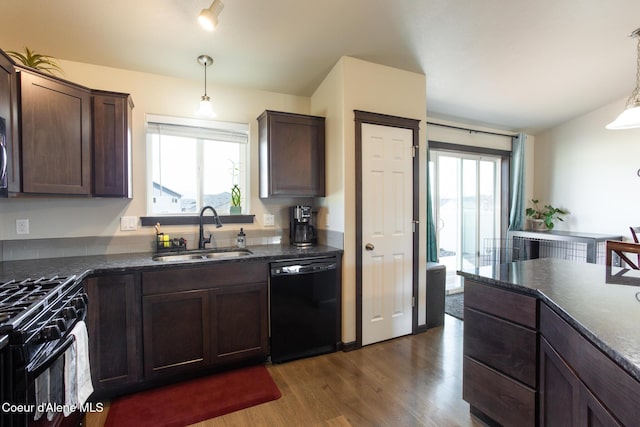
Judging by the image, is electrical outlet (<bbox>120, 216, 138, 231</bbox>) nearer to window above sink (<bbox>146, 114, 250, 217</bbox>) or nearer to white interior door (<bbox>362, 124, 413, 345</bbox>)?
window above sink (<bbox>146, 114, 250, 217</bbox>)

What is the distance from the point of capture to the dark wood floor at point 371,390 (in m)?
1.86

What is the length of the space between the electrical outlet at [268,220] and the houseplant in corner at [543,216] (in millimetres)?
4032

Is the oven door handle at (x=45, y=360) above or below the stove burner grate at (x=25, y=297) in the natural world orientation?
below

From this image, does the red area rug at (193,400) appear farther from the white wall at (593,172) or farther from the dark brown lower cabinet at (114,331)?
the white wall at (593,172)

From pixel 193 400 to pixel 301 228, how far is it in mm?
1626

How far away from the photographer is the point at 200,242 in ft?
9.18

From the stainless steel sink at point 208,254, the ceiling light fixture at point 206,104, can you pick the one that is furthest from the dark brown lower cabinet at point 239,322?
the ceiling light fixture at point 206,104

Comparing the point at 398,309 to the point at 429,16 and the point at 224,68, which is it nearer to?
the point at 429,16

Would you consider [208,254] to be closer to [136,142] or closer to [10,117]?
[136,142]

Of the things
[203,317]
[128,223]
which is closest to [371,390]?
[203,317]

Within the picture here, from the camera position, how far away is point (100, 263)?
2.15m

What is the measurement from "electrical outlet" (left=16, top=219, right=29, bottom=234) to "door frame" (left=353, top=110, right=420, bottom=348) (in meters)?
2.67

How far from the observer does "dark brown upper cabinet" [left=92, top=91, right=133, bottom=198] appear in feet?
7.43

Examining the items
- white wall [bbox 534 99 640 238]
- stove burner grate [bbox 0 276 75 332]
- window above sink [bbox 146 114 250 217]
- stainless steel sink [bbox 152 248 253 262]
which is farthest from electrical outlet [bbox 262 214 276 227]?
white wall [bbox 534 99 640 238]
